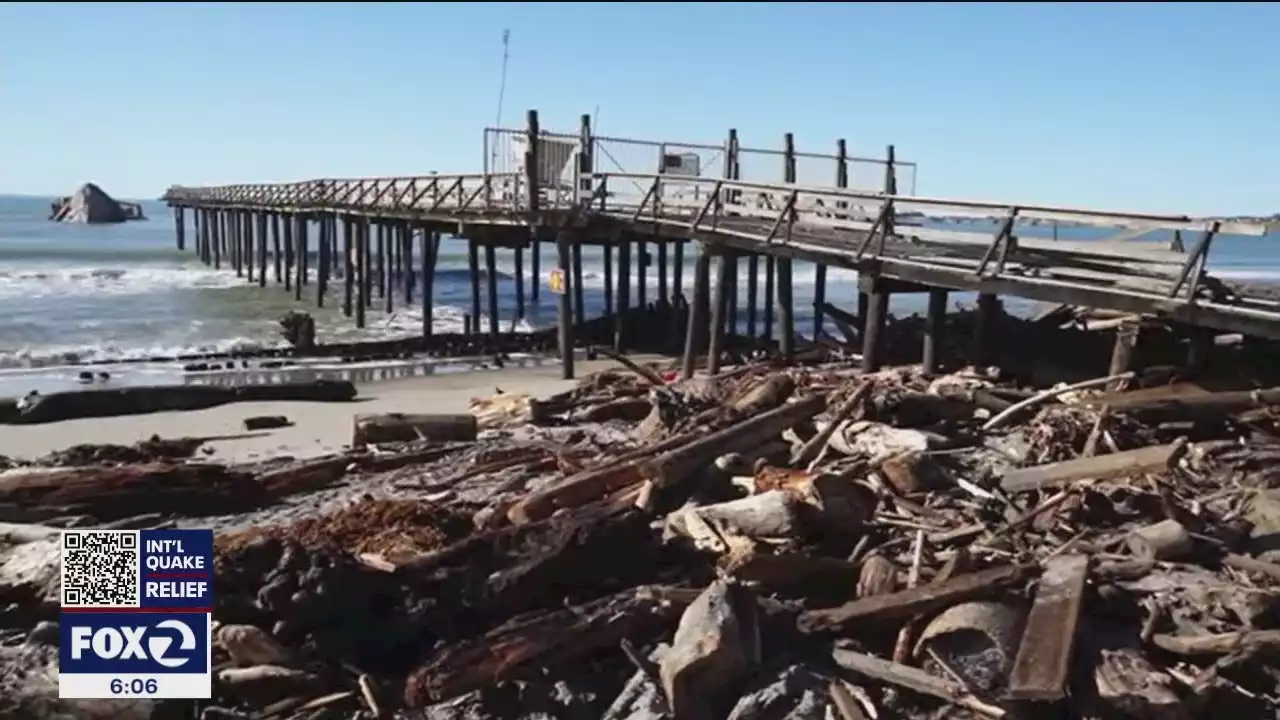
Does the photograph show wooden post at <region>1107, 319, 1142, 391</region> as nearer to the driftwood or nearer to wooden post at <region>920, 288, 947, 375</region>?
wooden post at <region>920, 288, 947, 375</region>

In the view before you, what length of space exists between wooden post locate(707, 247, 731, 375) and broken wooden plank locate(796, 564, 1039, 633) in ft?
32.7

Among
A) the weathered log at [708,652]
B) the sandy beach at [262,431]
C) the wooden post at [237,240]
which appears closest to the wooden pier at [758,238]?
the sandy beach at [262,431]

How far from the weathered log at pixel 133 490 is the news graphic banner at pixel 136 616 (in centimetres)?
175

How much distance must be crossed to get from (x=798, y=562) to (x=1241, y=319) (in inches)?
197

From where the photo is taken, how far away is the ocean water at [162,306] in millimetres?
23734

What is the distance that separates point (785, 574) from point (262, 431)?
29.6 ft

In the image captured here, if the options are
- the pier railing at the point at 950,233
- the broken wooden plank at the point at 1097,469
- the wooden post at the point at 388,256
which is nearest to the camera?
the broken wooden plank at the point at 1097,469

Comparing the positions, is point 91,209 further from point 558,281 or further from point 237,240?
point 558,281

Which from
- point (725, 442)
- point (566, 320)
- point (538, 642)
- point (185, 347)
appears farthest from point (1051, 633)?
point (185, 347)

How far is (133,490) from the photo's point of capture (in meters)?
9.38

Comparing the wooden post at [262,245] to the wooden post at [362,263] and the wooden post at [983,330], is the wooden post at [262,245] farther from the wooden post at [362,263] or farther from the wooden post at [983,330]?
the wooden post at [983,330]

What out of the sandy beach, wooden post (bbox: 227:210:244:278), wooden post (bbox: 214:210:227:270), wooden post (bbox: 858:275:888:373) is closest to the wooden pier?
wooden post (bbox: 858:275:888:373)

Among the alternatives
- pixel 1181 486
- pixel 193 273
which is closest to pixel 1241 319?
pixel 1181 486

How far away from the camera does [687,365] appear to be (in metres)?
16.7
